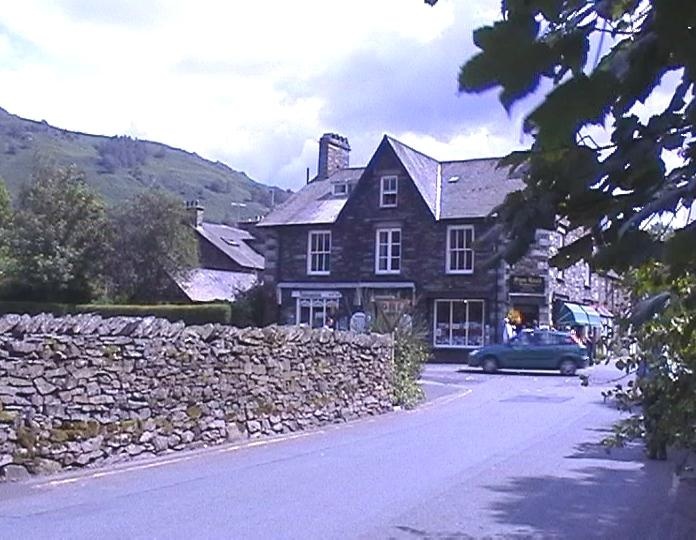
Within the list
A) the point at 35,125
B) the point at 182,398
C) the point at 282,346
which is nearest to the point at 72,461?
the point at 182,398

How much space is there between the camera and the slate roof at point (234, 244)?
60.2m

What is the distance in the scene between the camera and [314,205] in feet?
147

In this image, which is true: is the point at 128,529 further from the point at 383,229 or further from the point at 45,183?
the point at 45,183

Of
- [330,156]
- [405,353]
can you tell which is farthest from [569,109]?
[330,156]

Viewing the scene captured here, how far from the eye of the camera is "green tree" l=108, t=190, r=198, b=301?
47.0 metres

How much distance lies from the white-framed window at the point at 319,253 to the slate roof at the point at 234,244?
1640cm

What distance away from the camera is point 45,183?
47.8 m

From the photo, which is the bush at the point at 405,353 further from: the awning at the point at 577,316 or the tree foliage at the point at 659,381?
the awning at the point at 577,316

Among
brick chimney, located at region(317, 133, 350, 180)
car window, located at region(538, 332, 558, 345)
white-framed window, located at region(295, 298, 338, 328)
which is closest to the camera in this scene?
car window, located at region(538, 332, 558, 345)

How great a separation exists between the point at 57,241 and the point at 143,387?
35.3 meters

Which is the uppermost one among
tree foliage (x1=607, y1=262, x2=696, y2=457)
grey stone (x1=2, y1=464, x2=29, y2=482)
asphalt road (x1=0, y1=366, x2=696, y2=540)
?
tree foliage (x1=607, y1=262, x2=696, y2=457)

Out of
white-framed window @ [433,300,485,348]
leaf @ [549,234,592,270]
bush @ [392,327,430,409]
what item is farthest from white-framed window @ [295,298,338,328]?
leaf @ [549,234,592,270]

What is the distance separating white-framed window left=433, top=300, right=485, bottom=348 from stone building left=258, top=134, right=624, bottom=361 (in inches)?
1.6

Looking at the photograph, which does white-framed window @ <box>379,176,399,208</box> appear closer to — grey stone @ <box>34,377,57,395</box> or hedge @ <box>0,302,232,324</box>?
hedge @ <box>0,302,232,324</box>
